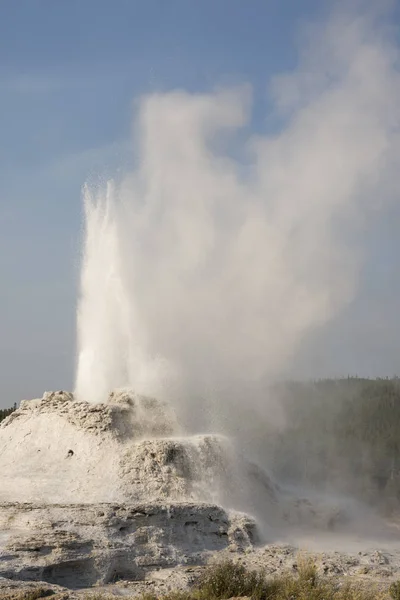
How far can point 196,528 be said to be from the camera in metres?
14.9

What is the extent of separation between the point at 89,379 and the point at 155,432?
12.6 ft

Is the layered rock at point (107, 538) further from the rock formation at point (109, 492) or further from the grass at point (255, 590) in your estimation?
the grass at point (255, 590)

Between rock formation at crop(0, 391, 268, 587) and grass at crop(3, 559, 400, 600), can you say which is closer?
grass at crop(3, 559, 400, 600)

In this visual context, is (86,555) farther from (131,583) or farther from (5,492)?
(5,492)

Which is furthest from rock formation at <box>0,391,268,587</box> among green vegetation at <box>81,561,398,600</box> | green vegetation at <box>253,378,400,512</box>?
green vegetation at <box>253,378,400,512</box>

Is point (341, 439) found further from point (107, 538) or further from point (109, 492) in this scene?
point (107, 538)

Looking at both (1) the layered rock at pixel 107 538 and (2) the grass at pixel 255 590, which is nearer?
(2) the grass at pixel 255 590

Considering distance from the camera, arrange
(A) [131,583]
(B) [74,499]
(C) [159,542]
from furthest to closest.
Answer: (B) [74,499]
(C) [159,542]
(A) [131,583]

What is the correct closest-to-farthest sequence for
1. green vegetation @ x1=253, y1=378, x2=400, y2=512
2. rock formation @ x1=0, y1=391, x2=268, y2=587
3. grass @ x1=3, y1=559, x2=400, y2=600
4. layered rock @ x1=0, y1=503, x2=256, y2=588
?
grass @ x1=3, y1=559, x2=400, y2=600 → layered rock @ x1=0, y1=503, x2=256, y2=588 → rock formation @ x1=0, y1=391, x2=268, y2=587 → green vegetation @ x1=253, y1=378, x2=400, y2=512

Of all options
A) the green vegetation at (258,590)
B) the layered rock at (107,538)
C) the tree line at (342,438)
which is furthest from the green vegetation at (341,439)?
the green vegetation at (258,590)

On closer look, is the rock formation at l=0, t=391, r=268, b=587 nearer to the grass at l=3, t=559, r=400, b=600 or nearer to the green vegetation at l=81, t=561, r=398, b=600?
the grass at l=3, t=559, r=400, b=600

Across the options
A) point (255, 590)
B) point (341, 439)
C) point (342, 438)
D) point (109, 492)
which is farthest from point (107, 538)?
point (342, 438)

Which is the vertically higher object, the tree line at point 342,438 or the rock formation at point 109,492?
the tree line at point 342,438

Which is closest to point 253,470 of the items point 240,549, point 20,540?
point 240,549
